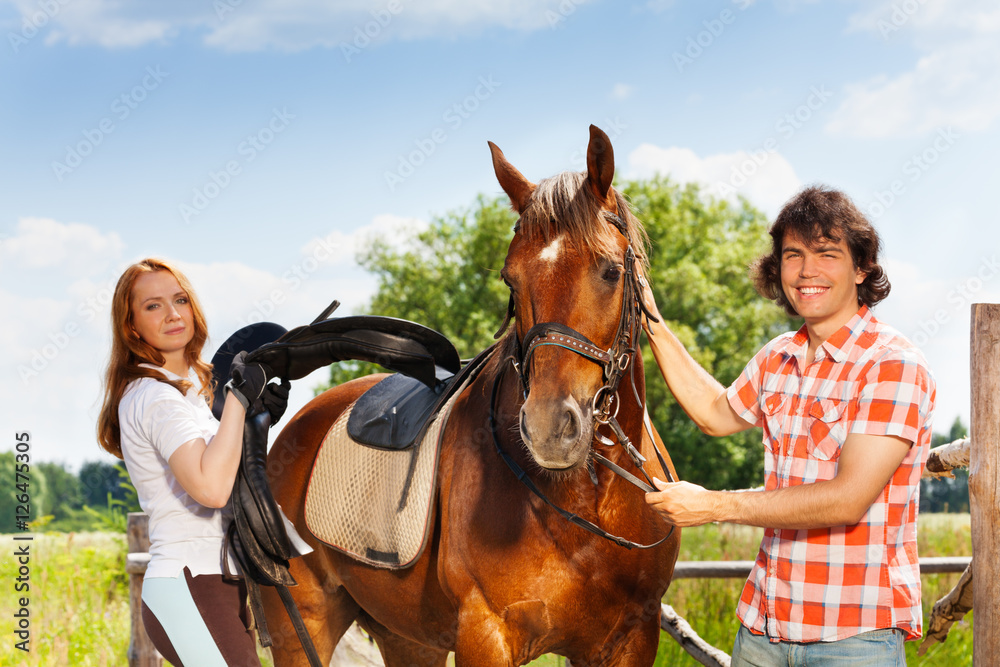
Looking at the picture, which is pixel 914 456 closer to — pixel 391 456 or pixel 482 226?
pixel 391 456

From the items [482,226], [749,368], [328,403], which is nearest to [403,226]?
[482,226]

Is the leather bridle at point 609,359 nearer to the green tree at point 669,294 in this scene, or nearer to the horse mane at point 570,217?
the horse mane at point 570,217

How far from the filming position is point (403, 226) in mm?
24656

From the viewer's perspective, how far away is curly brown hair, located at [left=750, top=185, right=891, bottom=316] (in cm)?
221

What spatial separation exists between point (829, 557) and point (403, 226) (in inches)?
919

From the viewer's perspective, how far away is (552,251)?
2.39m

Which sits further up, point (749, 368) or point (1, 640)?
point (749, 368)

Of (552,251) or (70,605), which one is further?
(70,605)

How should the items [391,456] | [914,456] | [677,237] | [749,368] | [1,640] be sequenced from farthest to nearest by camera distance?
[677,237] < [1,640] < [391,456] < [749,368] < [914,456]

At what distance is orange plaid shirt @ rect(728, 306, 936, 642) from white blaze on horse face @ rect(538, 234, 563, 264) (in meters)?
0.86

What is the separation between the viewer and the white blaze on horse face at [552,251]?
2.38 m

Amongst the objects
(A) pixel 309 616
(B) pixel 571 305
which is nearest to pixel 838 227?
(B) pixel 571 305

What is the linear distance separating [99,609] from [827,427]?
308 inches

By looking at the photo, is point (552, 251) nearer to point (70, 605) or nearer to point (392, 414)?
point (392, 414)
